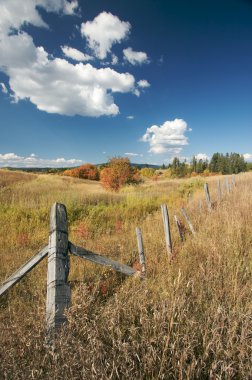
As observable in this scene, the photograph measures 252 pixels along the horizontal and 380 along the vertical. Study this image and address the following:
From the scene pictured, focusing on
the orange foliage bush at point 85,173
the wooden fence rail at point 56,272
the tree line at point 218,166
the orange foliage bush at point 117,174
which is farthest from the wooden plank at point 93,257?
the tree line at point 218,166

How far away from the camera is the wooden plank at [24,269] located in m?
2.52

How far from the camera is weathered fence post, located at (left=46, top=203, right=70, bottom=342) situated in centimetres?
235

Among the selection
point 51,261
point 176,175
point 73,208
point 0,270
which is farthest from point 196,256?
point 176,175

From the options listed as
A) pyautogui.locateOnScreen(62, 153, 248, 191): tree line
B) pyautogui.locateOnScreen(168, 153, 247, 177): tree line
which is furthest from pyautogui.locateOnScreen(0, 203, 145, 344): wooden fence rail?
pyautogui.locateOnScreen(168, 153, 247, 177): tree line

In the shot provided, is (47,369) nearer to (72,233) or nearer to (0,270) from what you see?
(0,270)

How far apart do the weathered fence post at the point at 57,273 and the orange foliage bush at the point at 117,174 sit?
1467 inches

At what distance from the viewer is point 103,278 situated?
3986 millimetres

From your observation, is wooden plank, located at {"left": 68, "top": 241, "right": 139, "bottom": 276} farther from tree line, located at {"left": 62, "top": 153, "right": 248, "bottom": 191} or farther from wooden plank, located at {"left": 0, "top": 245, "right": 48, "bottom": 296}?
tree line, located at {"left": 62, "top": 153, "right": 248, "bottom": 191}

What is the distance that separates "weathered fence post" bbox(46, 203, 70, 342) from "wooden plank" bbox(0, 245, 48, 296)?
10 centimetres

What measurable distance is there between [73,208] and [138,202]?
174 inches

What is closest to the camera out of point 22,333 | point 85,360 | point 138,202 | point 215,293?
point 85,360

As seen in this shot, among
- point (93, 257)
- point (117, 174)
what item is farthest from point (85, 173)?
point (93, 257)

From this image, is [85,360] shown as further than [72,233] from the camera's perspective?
No

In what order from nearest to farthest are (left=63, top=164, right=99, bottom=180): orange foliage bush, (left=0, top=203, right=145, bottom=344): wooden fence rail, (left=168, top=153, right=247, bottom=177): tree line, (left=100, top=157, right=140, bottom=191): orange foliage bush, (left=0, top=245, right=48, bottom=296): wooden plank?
1. (left=0, top=203, right=145, bottom=344): wooden fence rail
2. (left=0, top=245, right=48, bottom=296): wooden plank
3. (left=100, top=157, right=140, bottom=191): orange foliage bush
4. (left=63, top=164, right=99, bottom=180): orange foliage bush
5. (left=168, top=153, right=247, bottom=177): tree line
